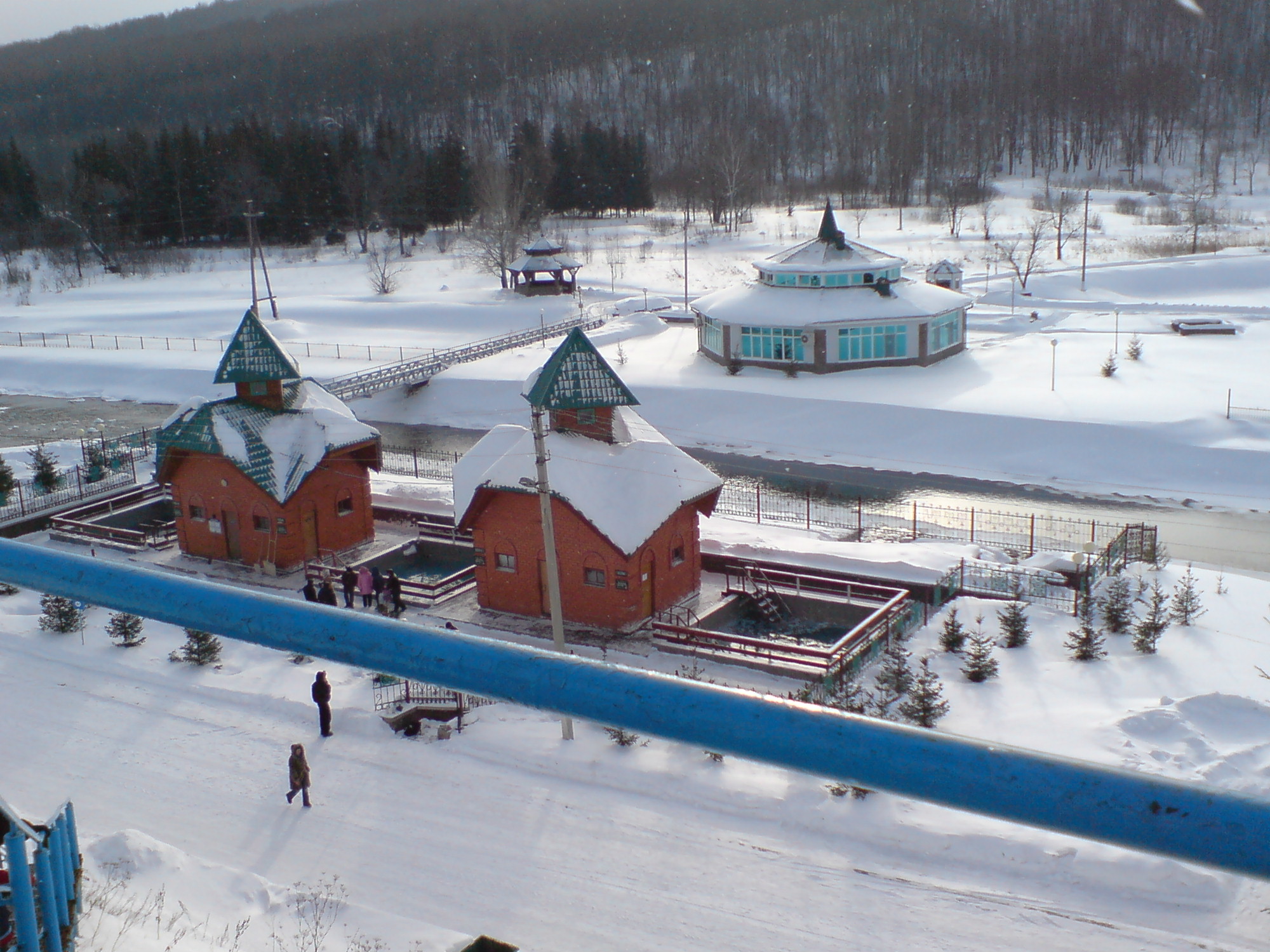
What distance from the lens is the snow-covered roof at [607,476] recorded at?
20781mm

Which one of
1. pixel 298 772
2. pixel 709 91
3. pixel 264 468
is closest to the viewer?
pixel 298 772

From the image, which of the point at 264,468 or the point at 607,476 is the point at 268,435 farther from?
A: the point at 607,476

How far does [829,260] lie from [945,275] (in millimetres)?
9710

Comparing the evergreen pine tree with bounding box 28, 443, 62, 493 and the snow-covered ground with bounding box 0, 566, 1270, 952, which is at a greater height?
the snow-covered ground with bounding box 0, 566, 1270, 952

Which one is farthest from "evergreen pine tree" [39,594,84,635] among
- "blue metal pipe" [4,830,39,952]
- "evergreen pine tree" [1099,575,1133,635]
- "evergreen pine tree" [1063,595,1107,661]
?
"evergreen pine tree" [1099,575,1133,635]

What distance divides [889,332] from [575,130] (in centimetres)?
8184

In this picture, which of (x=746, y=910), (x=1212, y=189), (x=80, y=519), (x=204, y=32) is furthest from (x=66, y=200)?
(x=204, y=32)

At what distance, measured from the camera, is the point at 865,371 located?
143 feet

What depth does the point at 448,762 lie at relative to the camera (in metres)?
11.1

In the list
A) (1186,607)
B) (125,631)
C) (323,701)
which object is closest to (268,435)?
(125,631)

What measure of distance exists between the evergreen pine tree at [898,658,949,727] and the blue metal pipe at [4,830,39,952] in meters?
13.0

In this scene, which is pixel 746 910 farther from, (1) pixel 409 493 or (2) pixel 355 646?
(1) pixel 409 493

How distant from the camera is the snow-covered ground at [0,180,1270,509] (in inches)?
1326

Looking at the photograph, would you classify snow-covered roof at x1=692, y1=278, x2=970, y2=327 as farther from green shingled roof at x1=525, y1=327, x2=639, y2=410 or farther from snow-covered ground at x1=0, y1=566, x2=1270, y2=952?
snow-covered ground at x1=0, y1=566, x2=1270, y2=952
